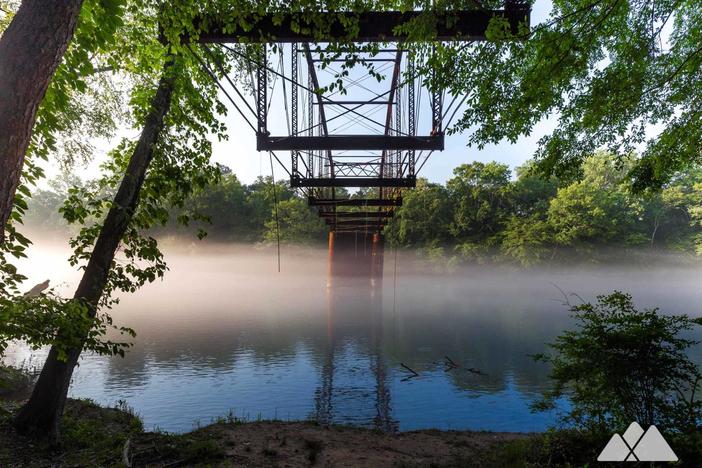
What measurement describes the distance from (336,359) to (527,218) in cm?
4423

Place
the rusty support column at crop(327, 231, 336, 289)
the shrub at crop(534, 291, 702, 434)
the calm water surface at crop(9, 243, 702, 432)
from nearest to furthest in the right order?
the shrub at crop(534, 291, 702, 434) → the calm water surface at crop(9, 243, 702, 432) → the rusty support column at crop(327, 231, 336, 289)

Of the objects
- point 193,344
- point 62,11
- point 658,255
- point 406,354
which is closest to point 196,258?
point 193,344

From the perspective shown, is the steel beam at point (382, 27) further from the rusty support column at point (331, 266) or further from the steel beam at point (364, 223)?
the rusty support column at point (331, 266)

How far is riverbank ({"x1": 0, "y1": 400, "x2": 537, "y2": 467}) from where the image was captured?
218 inches

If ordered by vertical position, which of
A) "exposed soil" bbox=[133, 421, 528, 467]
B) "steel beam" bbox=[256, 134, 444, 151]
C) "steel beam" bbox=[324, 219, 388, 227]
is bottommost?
"exposed soil" bbox=[133, 421, 528, 467]

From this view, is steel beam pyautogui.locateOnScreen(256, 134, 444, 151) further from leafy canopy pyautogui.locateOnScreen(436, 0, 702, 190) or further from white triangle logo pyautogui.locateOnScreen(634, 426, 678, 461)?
white triangle logo pyautogui.locateOnScreen(634, 426, 678, 461)

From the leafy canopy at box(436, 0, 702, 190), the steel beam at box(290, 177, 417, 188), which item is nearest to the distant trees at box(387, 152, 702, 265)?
the steel beam at box(290, 177, 417, 188)

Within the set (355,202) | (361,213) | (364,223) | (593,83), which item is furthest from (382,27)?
(364,223)

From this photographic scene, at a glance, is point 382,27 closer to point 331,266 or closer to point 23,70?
point 23,70

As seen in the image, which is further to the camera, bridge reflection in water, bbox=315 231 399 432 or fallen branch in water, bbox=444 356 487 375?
fallen branch in water, bbox=444 356 487 375

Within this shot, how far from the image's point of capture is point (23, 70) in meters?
2.17

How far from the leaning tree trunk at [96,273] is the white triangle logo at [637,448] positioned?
22.4 ft

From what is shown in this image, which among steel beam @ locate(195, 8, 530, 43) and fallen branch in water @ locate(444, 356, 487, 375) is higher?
steel beam @ locate(195, 8, 530, 43)

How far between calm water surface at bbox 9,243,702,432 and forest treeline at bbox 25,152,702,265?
30.1ft
